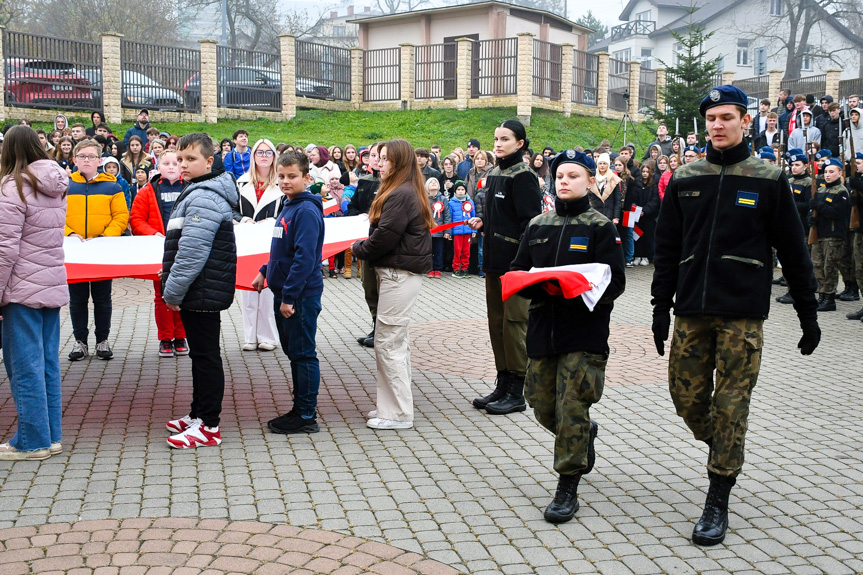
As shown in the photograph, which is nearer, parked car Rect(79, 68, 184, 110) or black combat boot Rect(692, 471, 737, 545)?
black combat boot Rect(692, 471, 737, 545)

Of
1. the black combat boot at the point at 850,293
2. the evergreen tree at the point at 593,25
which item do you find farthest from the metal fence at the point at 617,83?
the evergreen tree at the point at 593,25

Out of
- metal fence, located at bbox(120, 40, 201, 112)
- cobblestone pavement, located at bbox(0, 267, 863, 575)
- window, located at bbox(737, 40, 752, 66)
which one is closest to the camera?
cobblestone pavement, located at bbox(0, 267, 863, 575)

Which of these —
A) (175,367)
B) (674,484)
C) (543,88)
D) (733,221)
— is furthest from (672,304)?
(543,88)

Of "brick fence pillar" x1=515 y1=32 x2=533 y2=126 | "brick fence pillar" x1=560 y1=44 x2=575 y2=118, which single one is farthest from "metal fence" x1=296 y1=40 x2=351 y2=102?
"brick fence pillar" x1=560 y1=44 x2=575 y2=118

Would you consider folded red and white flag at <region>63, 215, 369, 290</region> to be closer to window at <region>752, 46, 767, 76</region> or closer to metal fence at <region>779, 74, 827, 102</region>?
metal fence at <region>779, 74, 827, 102</region>

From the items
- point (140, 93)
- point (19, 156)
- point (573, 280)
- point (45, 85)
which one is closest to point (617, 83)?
point (140, 93)

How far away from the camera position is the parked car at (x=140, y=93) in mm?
30297

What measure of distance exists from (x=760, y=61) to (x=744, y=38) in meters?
2.26

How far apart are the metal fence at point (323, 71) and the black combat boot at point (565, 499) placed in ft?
113

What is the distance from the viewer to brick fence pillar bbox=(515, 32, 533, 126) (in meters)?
36.2

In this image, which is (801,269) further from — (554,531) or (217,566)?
(217,566)

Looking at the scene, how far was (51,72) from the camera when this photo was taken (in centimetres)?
2908

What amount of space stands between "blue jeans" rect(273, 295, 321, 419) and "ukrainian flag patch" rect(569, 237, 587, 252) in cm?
224

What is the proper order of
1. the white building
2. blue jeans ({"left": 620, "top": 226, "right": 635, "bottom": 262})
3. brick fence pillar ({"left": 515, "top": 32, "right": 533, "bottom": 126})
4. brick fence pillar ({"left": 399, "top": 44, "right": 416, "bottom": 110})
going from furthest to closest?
the white building, brick fence pillar ({"left": 399, "top": 44, "right": 416, "bottom": 110}), brick fence pillar ({"left": 515, "top": 32, "right": 533, "bottom": 126}), blue jeans ({"left": 620, "top": 226, "right": 635, "bottom": 262})
